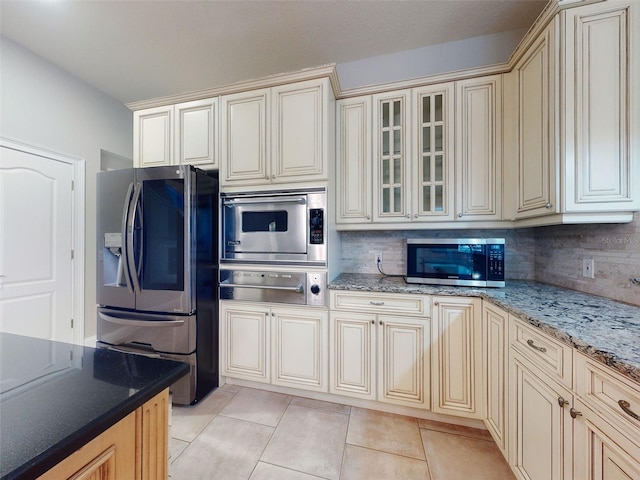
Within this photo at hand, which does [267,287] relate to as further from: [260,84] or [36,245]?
[36,245]

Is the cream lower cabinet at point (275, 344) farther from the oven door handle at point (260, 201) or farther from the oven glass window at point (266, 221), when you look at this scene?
the oven door handle at point (260, 201)

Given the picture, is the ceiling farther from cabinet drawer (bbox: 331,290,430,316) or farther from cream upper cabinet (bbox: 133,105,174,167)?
cabinet drawer (bbox: 331,290,430,316)

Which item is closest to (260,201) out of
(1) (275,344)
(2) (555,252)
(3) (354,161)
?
(3) (354,161)

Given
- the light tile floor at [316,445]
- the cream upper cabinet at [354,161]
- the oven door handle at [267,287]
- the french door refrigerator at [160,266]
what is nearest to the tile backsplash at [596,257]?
the light tile floor at [316,445]

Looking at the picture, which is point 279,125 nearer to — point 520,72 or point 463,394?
point 520,72

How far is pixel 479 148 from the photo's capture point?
6.26ft

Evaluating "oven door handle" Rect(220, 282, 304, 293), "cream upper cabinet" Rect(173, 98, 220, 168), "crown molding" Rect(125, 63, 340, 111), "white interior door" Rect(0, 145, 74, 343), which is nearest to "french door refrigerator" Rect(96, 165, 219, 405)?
"oven door handle" Rect(220, 282, 304, 293)

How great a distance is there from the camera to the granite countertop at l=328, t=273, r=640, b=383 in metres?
0.79

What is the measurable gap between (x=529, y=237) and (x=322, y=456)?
Answer: 2.11 metres

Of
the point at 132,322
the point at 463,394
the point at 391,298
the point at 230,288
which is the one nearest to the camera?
the point at 463,394

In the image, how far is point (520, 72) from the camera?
173cm

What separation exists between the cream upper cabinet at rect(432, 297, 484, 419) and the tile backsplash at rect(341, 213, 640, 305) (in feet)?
2.07

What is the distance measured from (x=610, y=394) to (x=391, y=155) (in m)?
1.72

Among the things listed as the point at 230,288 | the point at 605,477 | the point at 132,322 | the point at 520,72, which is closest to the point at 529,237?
the point at 520,72
